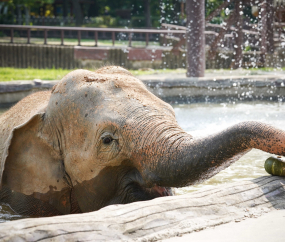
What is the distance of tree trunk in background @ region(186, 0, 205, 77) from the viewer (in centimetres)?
908

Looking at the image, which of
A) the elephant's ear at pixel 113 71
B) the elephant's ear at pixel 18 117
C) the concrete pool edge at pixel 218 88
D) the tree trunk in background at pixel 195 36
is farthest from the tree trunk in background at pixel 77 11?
the elephant's ear at pixel 113 71

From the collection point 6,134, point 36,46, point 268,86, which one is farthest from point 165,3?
point 6,134

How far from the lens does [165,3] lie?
29141 millimetres

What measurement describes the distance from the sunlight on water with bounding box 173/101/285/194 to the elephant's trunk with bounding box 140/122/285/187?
2090 mm

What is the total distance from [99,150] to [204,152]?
2.42 feet

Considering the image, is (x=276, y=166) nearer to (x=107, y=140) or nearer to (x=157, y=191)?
(x=157, y=191)

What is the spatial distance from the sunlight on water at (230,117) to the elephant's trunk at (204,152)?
2090 millimetres

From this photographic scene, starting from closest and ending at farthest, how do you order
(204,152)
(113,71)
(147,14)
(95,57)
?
(204,152)
(113,71)
(95,57)
(147,14)

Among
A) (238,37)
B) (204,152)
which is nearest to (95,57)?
(238,37)

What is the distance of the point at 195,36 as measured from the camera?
922 cm

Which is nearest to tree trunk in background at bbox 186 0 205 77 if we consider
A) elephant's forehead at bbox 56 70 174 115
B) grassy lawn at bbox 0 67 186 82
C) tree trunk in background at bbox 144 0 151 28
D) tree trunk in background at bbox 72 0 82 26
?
grassy lawn at bbox 0 67 186 82

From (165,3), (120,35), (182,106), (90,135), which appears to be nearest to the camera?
(90,135)

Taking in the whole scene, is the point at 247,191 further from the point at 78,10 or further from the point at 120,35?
the point at 78,10

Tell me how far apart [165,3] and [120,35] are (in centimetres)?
496
